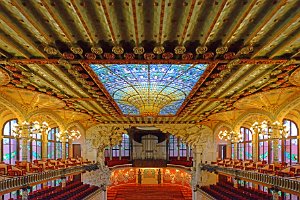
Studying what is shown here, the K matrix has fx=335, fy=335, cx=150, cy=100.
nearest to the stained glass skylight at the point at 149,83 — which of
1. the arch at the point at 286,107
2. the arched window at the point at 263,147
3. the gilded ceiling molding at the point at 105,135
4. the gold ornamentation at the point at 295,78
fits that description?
the gold ornamentation at the point at 295,78

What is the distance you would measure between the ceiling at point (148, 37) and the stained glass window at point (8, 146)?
11.8m

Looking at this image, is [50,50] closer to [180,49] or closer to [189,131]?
[180,49]

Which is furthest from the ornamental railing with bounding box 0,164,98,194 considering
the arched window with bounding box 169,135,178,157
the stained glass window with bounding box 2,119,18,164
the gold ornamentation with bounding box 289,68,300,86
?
the arched window with bounding box 169,135,178,157

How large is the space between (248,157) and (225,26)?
26.5 m

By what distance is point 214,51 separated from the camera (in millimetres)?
9523

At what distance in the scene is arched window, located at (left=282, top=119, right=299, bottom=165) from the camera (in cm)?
2525

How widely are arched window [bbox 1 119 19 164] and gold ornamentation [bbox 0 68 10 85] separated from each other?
1140cm

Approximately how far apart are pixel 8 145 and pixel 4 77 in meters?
13.2

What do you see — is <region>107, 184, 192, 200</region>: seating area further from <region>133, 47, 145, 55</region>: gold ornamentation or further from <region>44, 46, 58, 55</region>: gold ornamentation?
<region>133, 47, 145, 55</region>: gold ornamentation

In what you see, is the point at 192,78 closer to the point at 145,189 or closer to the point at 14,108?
the point at 14,108

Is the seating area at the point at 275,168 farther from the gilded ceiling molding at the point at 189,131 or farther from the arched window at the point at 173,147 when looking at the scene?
the arched window at the point at 173,147

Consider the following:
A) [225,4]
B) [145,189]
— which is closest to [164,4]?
[225,4]

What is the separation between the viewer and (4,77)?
12.7 metres

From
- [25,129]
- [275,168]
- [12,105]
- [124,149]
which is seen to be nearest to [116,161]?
[124,149]
